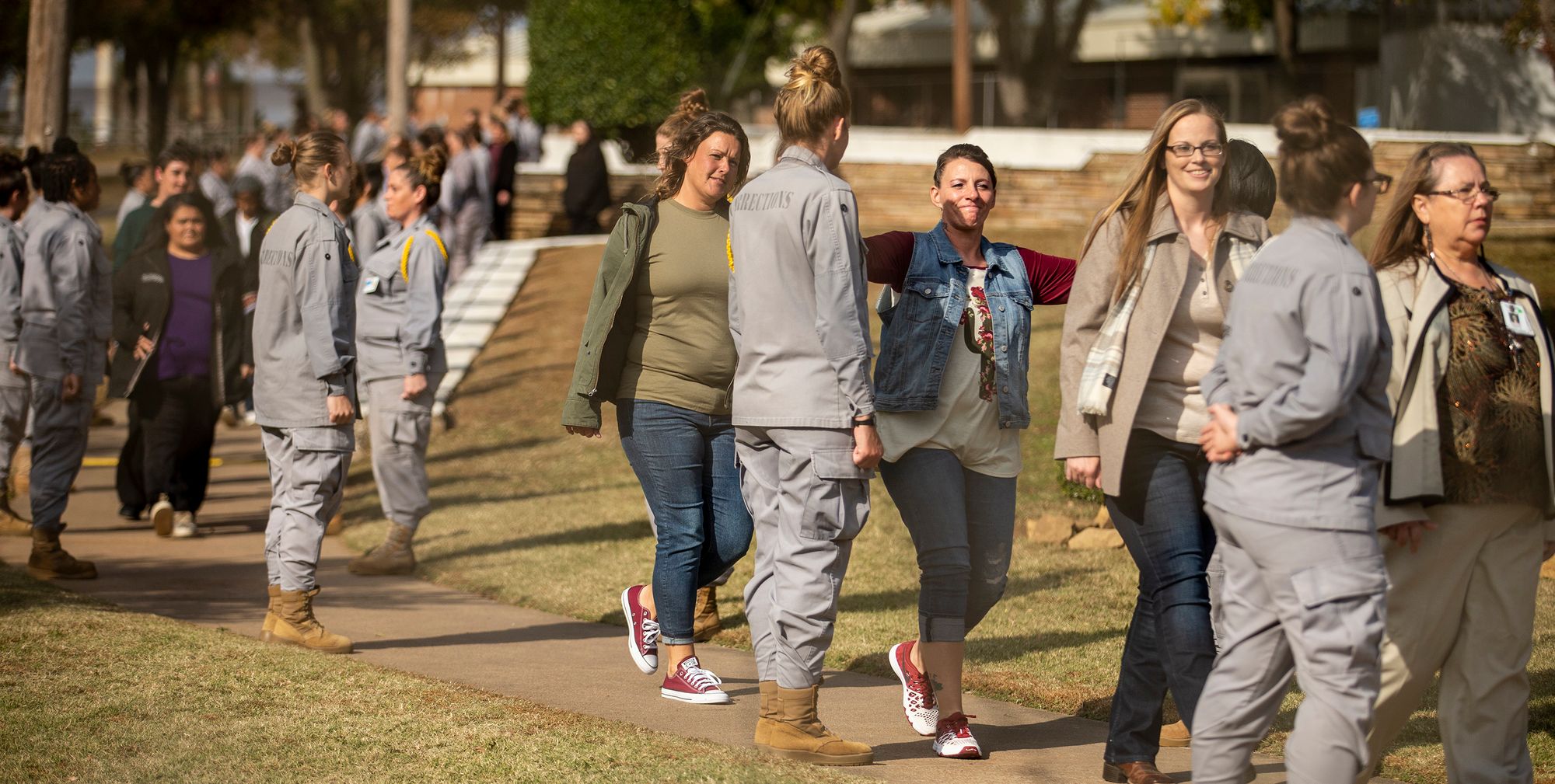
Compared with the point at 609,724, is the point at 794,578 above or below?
above

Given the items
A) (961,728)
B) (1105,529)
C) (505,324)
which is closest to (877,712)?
(961,728)

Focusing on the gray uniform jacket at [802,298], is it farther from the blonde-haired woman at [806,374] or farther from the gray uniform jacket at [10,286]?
the gray uniform jacket at [10,286]

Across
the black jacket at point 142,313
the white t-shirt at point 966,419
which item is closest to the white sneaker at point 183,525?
the black jacket at point 142,313

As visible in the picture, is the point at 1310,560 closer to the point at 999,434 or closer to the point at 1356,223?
the point at 1356,223

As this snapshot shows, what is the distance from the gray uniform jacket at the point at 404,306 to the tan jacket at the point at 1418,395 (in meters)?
5.12

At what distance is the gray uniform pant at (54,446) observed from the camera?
26.2 ft

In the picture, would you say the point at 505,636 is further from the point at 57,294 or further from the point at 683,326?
the point at 57,294

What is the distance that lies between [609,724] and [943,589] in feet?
3.83

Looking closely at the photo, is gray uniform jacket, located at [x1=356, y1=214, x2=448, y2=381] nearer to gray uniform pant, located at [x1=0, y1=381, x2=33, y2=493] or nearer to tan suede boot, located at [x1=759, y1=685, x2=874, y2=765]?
gray uniform pant, located at [x1=0, y1=381, x2=33, y2=493]

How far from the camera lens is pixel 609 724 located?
5102mm

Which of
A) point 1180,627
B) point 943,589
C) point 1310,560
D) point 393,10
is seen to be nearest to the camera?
point 1310,560

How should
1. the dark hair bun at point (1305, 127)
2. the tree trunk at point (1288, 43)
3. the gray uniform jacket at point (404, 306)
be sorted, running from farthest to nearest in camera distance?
1. the tree trunk at point (1288, 43)
2. the gray uniform jacket at point (404, 306)
3. the dark hair bun at point (1305, 127)

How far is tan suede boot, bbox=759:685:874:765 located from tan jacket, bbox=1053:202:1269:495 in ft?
3.45

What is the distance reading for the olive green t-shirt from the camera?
5543mm
